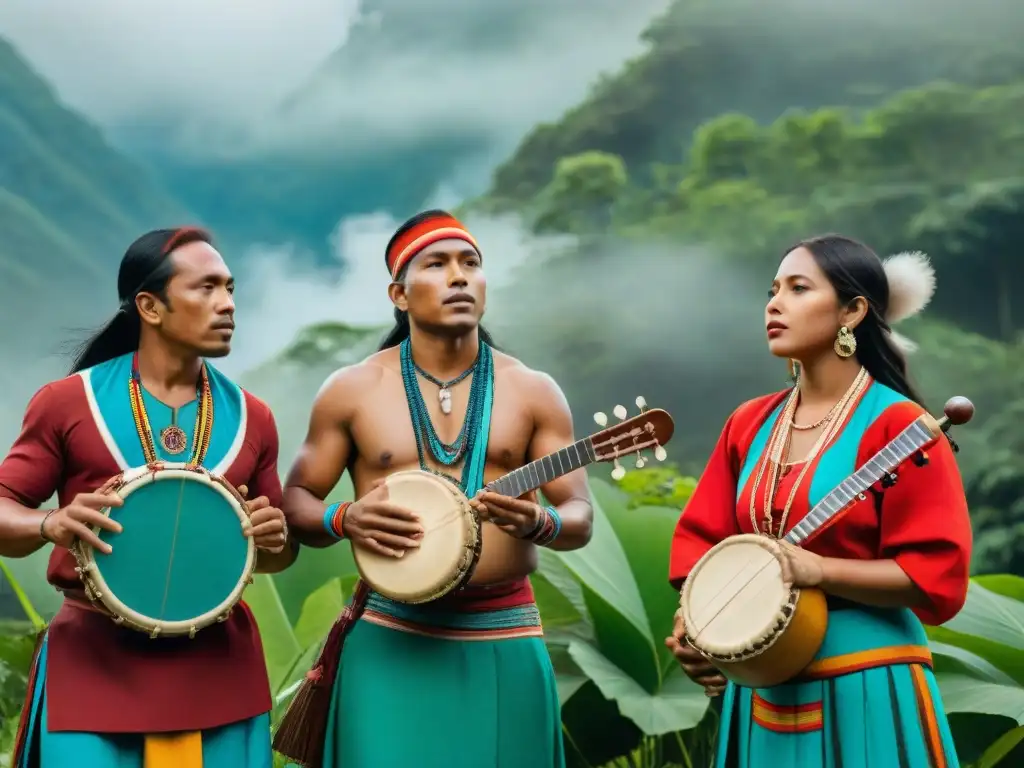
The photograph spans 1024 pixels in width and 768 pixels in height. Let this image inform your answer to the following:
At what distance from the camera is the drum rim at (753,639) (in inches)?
113

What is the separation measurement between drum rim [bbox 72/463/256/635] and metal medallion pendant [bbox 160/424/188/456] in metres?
0.14

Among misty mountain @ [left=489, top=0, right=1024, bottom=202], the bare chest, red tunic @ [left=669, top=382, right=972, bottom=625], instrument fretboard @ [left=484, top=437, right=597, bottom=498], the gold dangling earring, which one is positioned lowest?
red tunic @ [left=669, top=382, right=972, bottom=625]

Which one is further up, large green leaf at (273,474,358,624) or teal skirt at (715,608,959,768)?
large green leaf at (273,474,358,624)

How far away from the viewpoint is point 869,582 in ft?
9.70

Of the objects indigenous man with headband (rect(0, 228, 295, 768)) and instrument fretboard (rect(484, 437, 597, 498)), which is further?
instrument fretboard (rect(484, 437, 597, 498))

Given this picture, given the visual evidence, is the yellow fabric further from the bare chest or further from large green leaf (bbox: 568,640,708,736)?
large green leaf (bbox: 568,640,708,736)

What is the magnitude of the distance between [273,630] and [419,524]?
257 cm

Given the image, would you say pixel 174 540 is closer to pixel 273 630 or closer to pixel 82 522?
pixel 82 522

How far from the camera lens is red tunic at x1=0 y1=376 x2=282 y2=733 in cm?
319

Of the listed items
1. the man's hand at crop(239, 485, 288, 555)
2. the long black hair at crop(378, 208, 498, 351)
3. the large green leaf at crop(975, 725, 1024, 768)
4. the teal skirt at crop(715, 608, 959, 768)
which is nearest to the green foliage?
the large green leaf at crop(975, 725, 1024, 768)

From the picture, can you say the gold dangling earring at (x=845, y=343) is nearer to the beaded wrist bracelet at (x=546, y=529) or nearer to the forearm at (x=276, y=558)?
the beaded wrist bracelet at (x=546, y=529)

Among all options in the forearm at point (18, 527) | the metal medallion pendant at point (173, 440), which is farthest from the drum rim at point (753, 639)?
the forearm at point (18, 527)

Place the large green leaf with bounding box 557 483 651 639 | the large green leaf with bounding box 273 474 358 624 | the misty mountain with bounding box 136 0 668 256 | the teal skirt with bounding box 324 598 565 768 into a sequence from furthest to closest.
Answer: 1. the misty mountain with bounding box 136 0 668 256
2. the large green leaf with bounding box 273 474 358 624
3. the large green leaf with bounding box 557 483 651 639
4. the teal skirt with bounding box 324 598 565 768

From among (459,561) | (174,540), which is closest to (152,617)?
(174,540)
